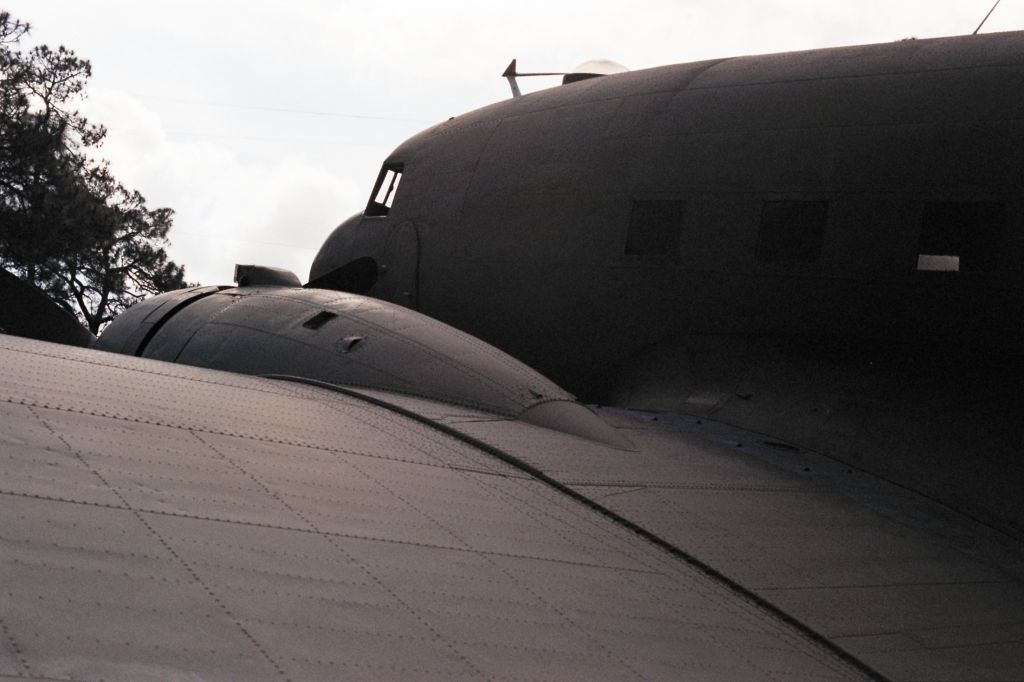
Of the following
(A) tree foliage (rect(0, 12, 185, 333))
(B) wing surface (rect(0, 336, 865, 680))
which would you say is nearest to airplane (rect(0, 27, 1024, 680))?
(B) wing surface (rect(0, 336, 865, 680))

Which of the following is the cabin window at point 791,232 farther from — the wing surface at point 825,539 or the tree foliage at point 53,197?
the tree foliage at point 53,197

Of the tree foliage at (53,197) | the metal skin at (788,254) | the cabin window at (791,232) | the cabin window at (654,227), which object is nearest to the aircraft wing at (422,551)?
the metal skin at (788,254)

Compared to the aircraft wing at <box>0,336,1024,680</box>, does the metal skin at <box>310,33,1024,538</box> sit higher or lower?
→ higher

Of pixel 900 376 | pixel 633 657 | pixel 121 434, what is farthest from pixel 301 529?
Result: pixel 900 376

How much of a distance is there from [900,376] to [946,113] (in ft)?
7.07

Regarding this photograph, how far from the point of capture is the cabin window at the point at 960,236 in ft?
30.8

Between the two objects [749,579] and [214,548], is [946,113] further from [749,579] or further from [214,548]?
[214,548]

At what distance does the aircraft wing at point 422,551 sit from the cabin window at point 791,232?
226 cm

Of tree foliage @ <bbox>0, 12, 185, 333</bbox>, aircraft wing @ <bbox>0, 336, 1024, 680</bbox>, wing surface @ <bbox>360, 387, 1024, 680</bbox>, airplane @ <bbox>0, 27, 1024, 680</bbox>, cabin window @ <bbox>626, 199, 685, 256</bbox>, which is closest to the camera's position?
aircraft wing @ <bbox>0, 336, 1024, 680</bbox>


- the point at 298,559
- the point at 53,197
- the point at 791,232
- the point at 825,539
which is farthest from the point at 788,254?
the point at 53,197

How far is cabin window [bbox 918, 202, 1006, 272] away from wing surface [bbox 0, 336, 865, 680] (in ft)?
14.3

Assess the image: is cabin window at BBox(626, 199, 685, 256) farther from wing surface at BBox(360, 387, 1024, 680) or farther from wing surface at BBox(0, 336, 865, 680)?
wing surface at BBox(0, 336, 865, 680)

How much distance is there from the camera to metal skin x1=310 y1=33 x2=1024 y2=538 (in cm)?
927

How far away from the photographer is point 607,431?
8773 millimetres
